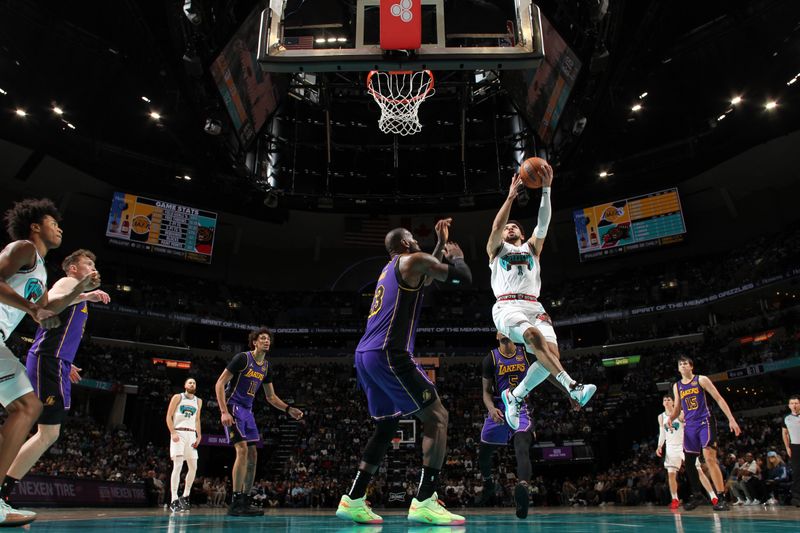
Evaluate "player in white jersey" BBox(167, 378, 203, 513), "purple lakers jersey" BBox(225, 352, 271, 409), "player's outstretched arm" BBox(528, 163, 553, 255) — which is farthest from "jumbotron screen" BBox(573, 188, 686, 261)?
"purple lakers jersey" BBox(225, 352, 271, 409)

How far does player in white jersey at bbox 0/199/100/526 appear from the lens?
13.3 ft

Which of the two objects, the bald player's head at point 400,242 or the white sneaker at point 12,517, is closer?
the white sneaker at point 12,517

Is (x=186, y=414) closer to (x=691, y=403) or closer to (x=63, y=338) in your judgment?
(x=63, y=338)

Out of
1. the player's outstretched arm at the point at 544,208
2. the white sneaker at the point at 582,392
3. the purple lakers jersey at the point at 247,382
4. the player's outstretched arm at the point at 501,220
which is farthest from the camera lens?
the purple lakers jersey at the point at 247,382

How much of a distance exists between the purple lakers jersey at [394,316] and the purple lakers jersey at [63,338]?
303cm

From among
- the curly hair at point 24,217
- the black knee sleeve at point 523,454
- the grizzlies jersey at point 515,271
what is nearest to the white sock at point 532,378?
the grizzlies jersey at point 515,271

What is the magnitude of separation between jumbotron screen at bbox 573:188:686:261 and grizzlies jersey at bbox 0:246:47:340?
1077 inches

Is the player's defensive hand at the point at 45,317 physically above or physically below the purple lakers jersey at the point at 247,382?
below

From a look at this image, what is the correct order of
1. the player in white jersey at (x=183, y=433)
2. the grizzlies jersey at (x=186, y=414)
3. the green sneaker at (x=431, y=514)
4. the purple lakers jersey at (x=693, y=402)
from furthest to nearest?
the grizzlies jersey at (x=186, y=414)
the player in white jersey at (x=183, y=433)
the purple lakers jersey at (x=693, y=402)
the green sneaker at (x=431, y=514)

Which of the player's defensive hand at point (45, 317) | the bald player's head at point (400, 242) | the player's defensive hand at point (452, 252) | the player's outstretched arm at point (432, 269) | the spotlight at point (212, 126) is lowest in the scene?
the player's defensive hand at point (45, 317)

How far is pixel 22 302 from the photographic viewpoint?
3953 mm

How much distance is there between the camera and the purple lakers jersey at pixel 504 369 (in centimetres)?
820

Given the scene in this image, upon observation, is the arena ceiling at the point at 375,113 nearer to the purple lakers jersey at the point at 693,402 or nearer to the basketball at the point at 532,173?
the purple lakers jersey at the point at 693,402

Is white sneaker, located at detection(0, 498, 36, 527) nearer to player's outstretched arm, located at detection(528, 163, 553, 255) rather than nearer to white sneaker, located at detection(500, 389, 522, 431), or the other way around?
white sneaker, located at detection(500, 389, 522, 431)
